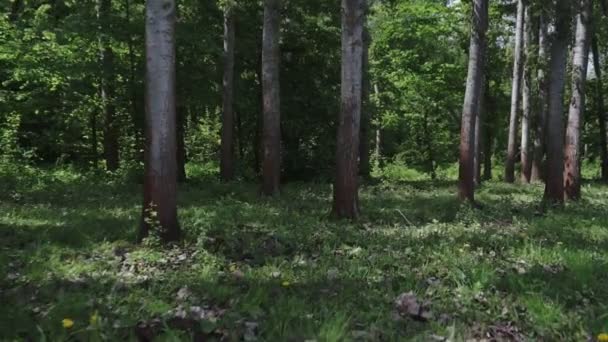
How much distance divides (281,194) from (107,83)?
7.34m

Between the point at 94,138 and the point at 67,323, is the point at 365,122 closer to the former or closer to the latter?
the point at 94,138

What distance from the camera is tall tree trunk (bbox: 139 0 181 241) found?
716 centimetres

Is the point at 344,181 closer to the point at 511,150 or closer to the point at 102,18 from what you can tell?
the point at 102,18

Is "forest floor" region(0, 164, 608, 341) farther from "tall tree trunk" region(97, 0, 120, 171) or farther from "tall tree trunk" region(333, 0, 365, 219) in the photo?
"tall tree trunk" region(97, 0, 120, 171)

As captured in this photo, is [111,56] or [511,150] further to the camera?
[511,150]

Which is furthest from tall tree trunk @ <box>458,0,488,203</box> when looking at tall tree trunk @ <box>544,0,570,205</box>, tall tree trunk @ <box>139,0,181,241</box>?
tall tree trunk @ <box>139,0,181,241</box>

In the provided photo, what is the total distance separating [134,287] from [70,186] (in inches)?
417

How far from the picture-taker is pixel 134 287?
524cm

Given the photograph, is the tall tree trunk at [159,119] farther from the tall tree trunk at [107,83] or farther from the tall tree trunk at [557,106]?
the tall tree trunk at [107,83]

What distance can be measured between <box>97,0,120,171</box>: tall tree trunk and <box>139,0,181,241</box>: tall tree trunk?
9016 mm

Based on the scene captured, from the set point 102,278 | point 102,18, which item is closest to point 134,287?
point 102,278

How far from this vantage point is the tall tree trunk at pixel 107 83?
15.5 meters

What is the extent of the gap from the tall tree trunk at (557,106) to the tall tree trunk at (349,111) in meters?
5.11

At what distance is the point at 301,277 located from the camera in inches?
229
